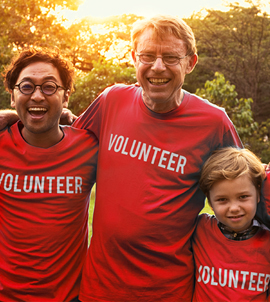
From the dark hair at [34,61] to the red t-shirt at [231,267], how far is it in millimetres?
1527

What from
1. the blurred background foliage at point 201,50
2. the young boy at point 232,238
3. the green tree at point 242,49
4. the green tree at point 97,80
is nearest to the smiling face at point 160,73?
the young boy at point 232,238

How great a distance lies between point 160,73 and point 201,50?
70.1ft

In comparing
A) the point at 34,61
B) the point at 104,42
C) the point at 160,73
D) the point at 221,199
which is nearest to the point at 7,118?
the point at 34,61

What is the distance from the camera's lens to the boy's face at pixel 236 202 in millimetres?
2492

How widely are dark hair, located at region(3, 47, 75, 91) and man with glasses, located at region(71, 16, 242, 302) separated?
575mm

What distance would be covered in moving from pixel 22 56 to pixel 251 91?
1938 centimetres

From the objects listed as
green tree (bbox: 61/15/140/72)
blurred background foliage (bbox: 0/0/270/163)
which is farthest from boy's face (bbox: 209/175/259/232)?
green tree (bbox: 61/15/140/72)

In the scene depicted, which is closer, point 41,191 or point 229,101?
point 41,191

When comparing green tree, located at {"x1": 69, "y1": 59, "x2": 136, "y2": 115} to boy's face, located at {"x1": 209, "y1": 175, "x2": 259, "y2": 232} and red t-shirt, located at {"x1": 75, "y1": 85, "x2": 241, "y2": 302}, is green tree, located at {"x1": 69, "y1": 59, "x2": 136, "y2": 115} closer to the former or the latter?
red t-shirt, located at {"x1": 75, "y1": 85, "x2": 241, "y2": 302}

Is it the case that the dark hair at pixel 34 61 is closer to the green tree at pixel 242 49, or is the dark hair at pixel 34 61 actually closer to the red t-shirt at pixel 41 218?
the red t-shirt at pixel 41 218

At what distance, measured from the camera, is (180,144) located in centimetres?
257

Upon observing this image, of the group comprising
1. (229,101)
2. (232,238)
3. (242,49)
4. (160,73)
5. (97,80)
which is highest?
(160,73)

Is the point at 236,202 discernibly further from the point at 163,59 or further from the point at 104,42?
the point at 104,42

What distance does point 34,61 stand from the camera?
279cm
